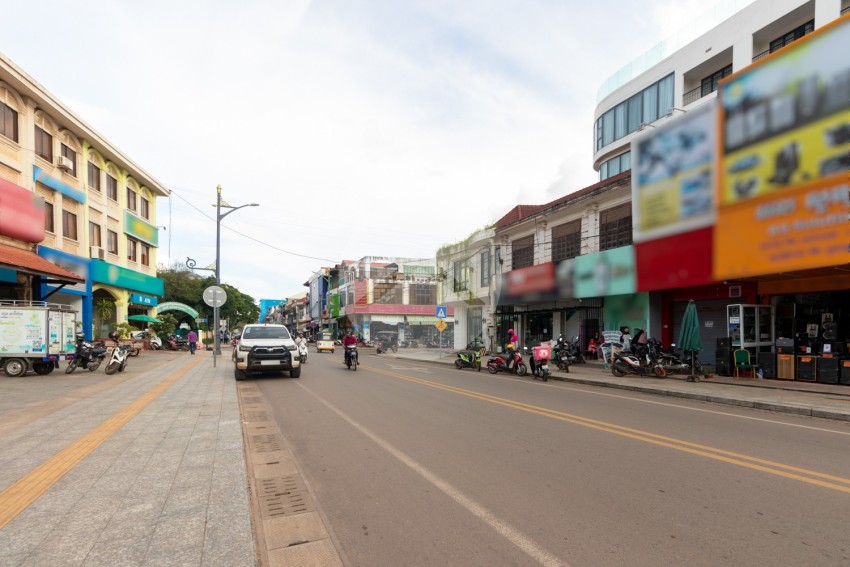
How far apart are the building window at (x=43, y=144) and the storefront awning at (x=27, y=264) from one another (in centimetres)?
544

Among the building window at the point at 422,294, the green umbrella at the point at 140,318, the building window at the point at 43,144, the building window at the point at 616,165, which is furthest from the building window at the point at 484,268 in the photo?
the building window at the point at 422,294

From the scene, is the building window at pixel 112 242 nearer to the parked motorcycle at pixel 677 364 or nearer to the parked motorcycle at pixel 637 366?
the parked motorcycle at pixel 637 366

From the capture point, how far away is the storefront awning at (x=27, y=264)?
1656 cm

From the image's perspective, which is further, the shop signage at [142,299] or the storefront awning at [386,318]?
the storefront awning at [386,318]

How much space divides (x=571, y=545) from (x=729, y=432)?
551cm

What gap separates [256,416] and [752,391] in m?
12.3

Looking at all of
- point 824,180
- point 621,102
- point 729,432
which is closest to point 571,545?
point 729,432

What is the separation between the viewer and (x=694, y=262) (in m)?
17.0

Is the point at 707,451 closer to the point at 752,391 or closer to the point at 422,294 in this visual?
the point at 752,391

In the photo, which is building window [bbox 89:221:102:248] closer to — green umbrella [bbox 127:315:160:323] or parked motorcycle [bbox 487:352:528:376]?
green umbrella [bbox 127:315:160:323]

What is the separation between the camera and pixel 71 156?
25734 millimetres

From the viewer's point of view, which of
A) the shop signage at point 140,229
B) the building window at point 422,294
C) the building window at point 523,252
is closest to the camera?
the building window at point 523,252

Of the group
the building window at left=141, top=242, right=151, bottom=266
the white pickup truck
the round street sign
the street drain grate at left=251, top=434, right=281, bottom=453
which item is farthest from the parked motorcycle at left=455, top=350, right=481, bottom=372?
the building window at left=141, top=242, right=151, bottom=266

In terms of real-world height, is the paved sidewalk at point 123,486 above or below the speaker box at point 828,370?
above
